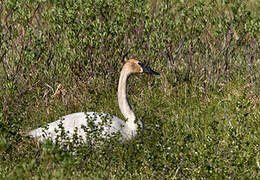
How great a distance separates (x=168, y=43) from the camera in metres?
9.42

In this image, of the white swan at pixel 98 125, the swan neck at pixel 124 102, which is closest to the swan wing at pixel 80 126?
the white swan at pixel 98 125

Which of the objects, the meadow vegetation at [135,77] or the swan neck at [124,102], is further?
the swan neck at [124,102]

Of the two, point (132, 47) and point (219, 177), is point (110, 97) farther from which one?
point (219, 177)

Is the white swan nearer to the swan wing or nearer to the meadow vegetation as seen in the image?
the swan wing

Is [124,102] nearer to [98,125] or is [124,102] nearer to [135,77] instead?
[98,125]

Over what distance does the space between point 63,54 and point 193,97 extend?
6.81 ft

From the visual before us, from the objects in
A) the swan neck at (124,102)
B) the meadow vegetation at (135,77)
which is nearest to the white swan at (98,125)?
the swan neck at (124,102)

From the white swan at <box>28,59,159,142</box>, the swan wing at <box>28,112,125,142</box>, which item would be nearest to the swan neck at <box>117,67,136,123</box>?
the white swan at <box>28,59,159,142</box>

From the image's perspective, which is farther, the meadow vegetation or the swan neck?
the swan neck

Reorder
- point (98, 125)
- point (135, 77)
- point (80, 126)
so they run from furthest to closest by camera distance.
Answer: point (135, 77) < point (80, 126) < point (98, 125)

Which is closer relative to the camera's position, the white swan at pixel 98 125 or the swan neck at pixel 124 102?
the white swan at pixel 98 125

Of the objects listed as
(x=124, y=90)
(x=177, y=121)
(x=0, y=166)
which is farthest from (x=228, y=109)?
(x=0, y=166)

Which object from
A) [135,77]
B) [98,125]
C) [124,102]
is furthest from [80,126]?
[135,77]

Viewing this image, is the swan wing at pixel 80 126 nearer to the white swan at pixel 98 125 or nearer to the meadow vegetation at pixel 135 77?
the white swan at pixel 98 125
